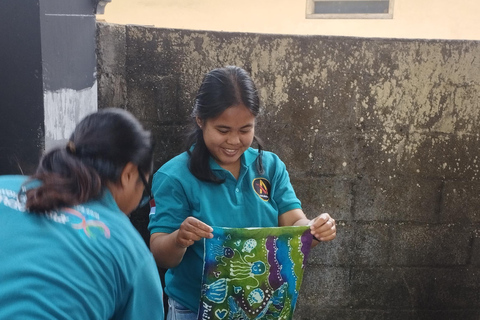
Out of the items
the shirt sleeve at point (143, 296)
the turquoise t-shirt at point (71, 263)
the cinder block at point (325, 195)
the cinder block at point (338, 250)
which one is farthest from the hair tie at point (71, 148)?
the cinder block at point (338, 250)

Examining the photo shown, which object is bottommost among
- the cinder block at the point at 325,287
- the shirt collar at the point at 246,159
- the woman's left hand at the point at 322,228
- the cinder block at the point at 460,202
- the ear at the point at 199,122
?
the cinder block at the point at 325,287

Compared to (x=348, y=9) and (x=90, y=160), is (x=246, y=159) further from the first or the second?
(x=348, y=9)

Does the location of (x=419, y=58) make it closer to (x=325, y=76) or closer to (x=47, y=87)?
(x=325, y=76)

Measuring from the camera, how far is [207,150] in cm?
211

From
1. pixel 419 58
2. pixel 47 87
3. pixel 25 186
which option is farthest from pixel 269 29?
pixel 25 186

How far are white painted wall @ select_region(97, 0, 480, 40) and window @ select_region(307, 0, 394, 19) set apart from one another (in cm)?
9

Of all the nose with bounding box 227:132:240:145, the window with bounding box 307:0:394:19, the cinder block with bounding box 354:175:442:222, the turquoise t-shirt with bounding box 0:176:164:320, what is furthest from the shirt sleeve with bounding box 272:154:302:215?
the window with bounding box 307:0:394:19

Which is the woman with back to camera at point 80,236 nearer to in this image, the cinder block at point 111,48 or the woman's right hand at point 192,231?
the woman's right hand at point 192,231

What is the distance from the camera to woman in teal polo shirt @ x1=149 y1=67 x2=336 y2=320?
197 centimetres

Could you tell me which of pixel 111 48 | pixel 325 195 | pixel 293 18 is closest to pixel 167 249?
pixel 111 48

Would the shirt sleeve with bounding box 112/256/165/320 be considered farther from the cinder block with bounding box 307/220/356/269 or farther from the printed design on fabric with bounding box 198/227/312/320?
the cinder block with bounding box 307/220/356/269

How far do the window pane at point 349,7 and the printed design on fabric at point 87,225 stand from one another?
9723mm

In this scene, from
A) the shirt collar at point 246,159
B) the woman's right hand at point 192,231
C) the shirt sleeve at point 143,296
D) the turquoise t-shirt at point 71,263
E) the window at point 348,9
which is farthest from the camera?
the window at point 348,9

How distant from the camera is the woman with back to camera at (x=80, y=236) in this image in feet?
3.78
